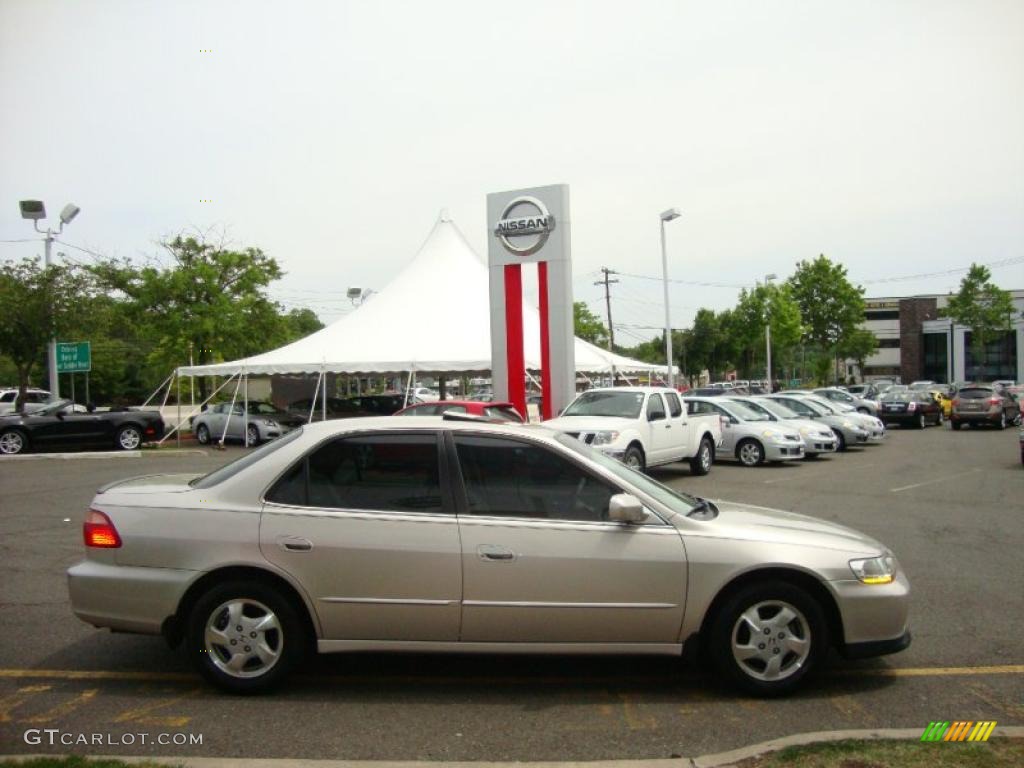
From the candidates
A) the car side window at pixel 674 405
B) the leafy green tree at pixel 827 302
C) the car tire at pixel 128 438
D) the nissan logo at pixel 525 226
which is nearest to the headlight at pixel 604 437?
the car side window at pixel 674 405

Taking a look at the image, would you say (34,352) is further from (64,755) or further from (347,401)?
(64,755)

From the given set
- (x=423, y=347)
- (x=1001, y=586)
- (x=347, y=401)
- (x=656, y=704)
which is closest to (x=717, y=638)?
(x=656, y=704)

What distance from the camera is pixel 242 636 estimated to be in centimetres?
486

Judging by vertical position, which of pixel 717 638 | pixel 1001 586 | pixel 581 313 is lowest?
pixel 1001 586

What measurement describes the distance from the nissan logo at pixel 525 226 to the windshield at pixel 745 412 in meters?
5.94

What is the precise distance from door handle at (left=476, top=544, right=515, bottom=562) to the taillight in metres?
2.08

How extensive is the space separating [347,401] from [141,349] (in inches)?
1701

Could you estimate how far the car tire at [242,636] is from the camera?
15.9ft

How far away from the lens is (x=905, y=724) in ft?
14.9

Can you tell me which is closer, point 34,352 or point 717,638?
point 717,638

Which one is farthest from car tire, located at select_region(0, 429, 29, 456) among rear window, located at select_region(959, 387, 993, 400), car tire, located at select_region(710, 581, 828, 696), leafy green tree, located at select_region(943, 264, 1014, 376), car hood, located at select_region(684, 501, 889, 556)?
leafy green tree, located at select_region(943, 264, 1014, 376)

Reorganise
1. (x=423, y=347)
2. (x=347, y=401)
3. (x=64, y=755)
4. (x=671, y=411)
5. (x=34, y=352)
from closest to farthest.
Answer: (x=64, y=755) → (x=671, y=411) → (x=423, y=347) → (x=34, y=352) → (x=347, y=401)

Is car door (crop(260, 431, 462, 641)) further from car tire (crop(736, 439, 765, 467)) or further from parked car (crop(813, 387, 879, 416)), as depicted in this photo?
parked car (crop(813, 387, 879, 416))

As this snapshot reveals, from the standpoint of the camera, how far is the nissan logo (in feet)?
69.9
